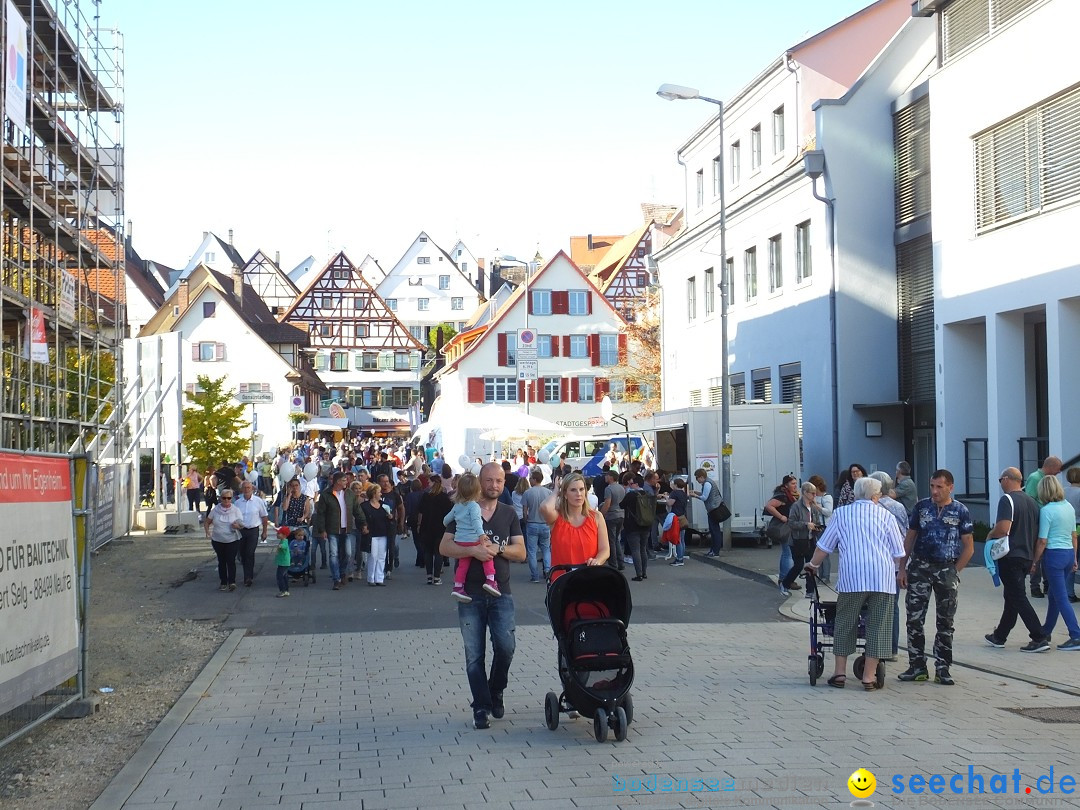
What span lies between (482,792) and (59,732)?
3.76 metres

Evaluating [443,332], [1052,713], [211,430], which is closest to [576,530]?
[1052,713]

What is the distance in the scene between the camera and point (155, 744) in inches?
319

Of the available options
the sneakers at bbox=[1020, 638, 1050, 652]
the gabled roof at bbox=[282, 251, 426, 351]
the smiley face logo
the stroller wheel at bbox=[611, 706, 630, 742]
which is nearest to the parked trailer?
the sneakers at bbox=[1020, 638, 1050, 652]

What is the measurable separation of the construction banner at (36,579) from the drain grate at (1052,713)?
21.4 ft

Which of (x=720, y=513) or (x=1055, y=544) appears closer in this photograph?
(x=1055, y=544)

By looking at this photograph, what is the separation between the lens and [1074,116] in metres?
18.2

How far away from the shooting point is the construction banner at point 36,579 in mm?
7379

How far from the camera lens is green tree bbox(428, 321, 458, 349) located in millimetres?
105188

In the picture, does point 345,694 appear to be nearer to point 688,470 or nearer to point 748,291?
point 688,470

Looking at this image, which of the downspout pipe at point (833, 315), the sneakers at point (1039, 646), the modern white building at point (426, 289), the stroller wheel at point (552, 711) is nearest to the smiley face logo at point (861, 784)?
the stroller wheel at point (552, 711)

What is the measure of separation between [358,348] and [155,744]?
82491 millimetres

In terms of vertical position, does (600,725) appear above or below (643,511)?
below

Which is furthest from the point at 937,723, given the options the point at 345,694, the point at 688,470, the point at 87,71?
the point at 87,71

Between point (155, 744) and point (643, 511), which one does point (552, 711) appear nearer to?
point (155, 744)
